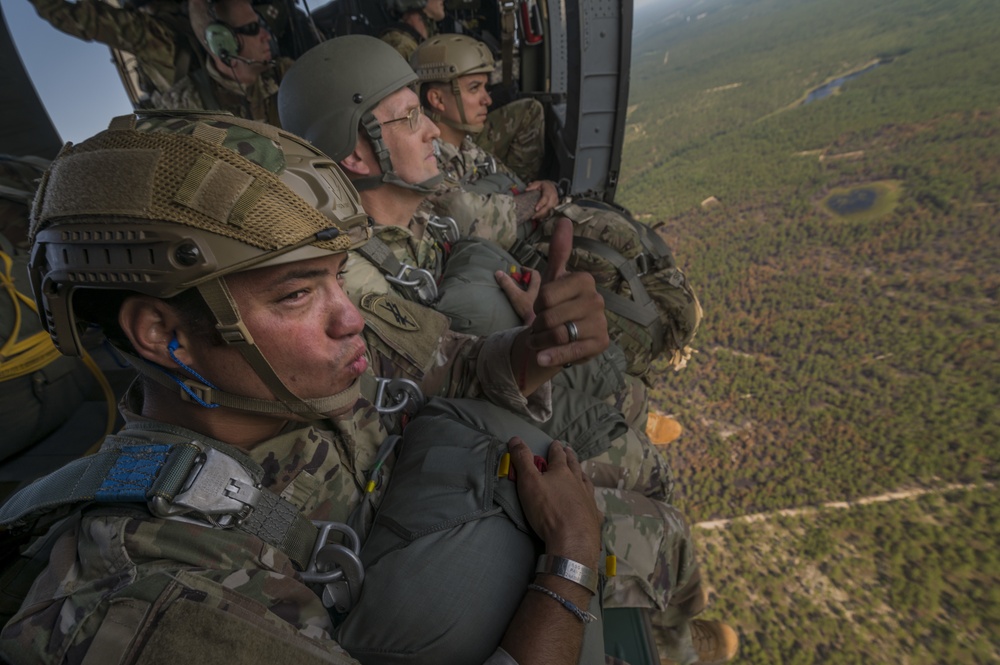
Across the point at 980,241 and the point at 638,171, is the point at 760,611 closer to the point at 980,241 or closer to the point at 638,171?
the point at 980,241

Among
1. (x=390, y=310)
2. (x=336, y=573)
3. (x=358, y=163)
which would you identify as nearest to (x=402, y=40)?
(x=358, y=163)

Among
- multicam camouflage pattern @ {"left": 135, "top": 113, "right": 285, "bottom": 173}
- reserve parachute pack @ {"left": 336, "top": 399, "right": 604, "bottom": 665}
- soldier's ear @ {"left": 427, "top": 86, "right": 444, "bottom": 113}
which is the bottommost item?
reserve parachute pack @ {"left": 336, "top": 399, "right": 604, "bottom": 665}

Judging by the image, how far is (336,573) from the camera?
3.67 ft

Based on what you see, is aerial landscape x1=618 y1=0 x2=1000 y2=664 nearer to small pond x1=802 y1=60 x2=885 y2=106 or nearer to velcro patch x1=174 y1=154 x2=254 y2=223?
small pond x1=802 y1=60 x2=885 y2=106

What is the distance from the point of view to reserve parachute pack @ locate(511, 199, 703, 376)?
110 inches

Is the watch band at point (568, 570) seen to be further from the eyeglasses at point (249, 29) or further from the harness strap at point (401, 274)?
the eyeglasses at point (249, 29)

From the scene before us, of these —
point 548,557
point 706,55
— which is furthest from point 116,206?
point 706,55

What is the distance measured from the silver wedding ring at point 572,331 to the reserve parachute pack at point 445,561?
0.42 metres

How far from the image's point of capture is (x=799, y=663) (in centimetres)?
1246

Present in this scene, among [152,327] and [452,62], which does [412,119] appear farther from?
[152,327]

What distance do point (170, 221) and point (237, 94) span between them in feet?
16.1

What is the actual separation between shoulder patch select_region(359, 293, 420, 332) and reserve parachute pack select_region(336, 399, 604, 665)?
1.88ft

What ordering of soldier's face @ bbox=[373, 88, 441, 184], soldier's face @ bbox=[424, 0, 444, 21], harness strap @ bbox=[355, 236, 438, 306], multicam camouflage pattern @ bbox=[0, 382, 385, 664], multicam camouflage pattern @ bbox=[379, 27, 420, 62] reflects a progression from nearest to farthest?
1. multicam camouflage pattern @ bbox=[0, 382, 385, 664]
2. harness strap @ bbox=[355, 236, 438, 306]
3. soldier's face @ bbox=[373, 88, 441, 184]
4. multicam camouflage pattern @ bbox=[379, 27, 420, 62]
5. soldier's face @ bbox=[424, 0, 444, 21]

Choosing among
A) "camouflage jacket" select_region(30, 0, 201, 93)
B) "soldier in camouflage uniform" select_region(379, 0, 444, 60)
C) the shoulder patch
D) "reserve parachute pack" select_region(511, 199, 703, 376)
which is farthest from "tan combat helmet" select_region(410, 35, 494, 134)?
"camouflage jacket" select_region(30, 0, 201, 93)
